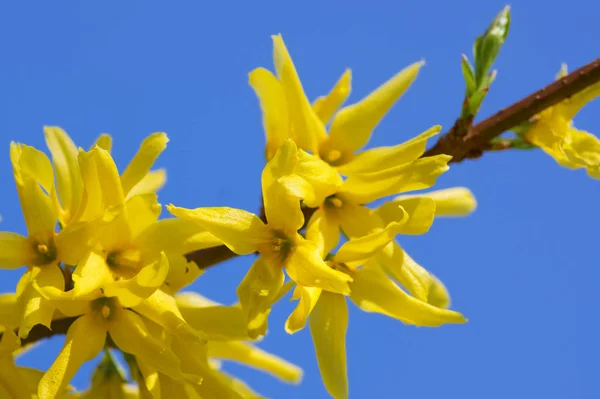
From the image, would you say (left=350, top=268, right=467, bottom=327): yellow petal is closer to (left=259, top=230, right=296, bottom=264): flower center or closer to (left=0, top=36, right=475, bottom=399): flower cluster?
(left=0, top=36, right=475, bottom=399): flower cluster

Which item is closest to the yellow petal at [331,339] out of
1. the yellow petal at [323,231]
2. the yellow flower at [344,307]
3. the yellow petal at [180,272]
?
the yellow flower at [344,307]

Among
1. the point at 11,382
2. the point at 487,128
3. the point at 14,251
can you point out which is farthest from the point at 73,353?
the point at 487,128

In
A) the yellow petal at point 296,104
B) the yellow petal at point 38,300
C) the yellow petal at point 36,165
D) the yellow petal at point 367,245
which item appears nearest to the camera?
the yellow petal at point 38,300

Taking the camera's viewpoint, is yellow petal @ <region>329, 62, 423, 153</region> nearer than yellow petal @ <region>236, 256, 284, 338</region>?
No

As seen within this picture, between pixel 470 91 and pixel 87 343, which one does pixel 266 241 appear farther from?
pixel 470 91

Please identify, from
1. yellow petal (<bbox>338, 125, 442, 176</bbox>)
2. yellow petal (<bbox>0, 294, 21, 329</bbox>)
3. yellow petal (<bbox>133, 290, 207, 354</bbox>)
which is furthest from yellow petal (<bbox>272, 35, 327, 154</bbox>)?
yellow petal (<bbox>0, 294, 21, 329</bbox>)

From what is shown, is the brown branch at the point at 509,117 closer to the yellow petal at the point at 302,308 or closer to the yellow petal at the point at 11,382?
the yellow petal at the point at 302,308

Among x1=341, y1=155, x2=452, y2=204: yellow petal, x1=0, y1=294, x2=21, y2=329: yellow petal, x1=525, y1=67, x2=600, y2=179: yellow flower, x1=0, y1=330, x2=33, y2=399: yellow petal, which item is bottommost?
x1=0, y1=330, x2=33, y2=399: yellow petal
